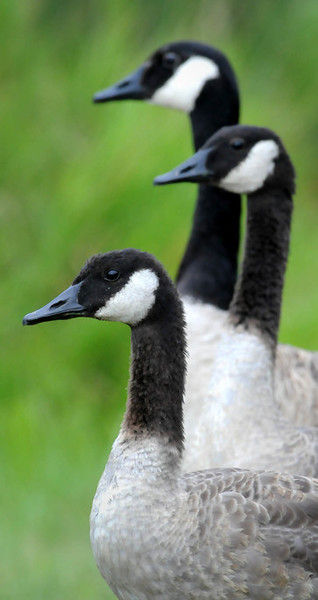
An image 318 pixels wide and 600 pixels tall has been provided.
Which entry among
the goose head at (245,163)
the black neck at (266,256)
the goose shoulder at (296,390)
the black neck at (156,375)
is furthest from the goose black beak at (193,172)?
the black neck at (156,375)

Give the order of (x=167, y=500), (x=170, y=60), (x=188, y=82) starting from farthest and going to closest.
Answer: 1. (x=170, y=60)
2. (x=188, y=82)
3. (x=167, y=500)

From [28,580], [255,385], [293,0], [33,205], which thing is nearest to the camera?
[255,385]

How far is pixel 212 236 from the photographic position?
5.14 meters

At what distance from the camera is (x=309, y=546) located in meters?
3.06

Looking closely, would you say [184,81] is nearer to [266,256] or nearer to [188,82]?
[188,82]

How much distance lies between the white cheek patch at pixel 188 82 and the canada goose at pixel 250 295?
100 cm

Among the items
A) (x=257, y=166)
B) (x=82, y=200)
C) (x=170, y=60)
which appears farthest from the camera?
(x=82, y=200)

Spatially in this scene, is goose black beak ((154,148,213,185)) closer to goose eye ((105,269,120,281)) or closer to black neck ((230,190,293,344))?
black neck ((230,190,293,344))

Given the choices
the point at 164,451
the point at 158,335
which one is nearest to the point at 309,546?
the point at 164,451

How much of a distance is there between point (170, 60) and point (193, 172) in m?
→ 1.32

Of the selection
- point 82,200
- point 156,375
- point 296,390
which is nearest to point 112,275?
point 156,375

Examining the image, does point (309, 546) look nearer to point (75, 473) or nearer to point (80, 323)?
point (75, 473)

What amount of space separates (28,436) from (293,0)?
11.4 feet

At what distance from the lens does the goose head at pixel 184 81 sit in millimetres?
5234
